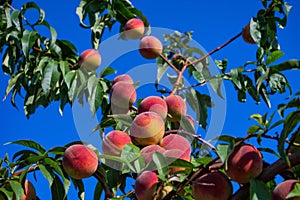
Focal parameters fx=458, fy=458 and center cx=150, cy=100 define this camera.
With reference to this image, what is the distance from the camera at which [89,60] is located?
199cm

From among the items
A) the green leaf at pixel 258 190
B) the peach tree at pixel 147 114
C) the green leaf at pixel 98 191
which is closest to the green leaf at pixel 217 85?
the peach tree at pixel 147 114

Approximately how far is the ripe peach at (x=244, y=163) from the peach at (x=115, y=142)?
0.43 metres

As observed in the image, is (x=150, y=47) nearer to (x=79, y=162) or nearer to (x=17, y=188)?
(x=79, y=162)

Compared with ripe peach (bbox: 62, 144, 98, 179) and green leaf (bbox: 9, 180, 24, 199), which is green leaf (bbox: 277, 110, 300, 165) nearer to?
ripe peach (bbox: 62, 144, 98, 179)

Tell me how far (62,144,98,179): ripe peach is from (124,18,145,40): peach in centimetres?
74

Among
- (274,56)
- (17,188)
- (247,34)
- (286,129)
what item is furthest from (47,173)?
(247,34)

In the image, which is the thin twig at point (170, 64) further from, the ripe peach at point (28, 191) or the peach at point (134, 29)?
the ripe peach at point (28, 191)

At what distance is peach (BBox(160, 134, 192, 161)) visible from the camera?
1396 mm

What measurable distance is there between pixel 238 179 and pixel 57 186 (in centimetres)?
59

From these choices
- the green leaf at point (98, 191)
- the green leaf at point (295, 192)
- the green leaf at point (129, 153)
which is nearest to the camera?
the green leaf at point (295, 192)

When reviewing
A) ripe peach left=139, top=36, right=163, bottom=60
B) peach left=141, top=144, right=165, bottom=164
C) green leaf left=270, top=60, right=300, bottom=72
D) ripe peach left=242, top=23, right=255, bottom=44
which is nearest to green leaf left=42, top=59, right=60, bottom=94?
ripe peach left=139, top=36, right=163, bottom=60

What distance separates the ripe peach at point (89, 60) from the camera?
6.49 ft

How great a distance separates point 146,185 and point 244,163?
0.30 metres

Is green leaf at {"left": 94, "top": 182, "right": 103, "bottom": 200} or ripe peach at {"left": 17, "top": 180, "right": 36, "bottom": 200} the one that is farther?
green leaf at {"left": 94, "top": 182, "right": 103, "bottom": 200}
